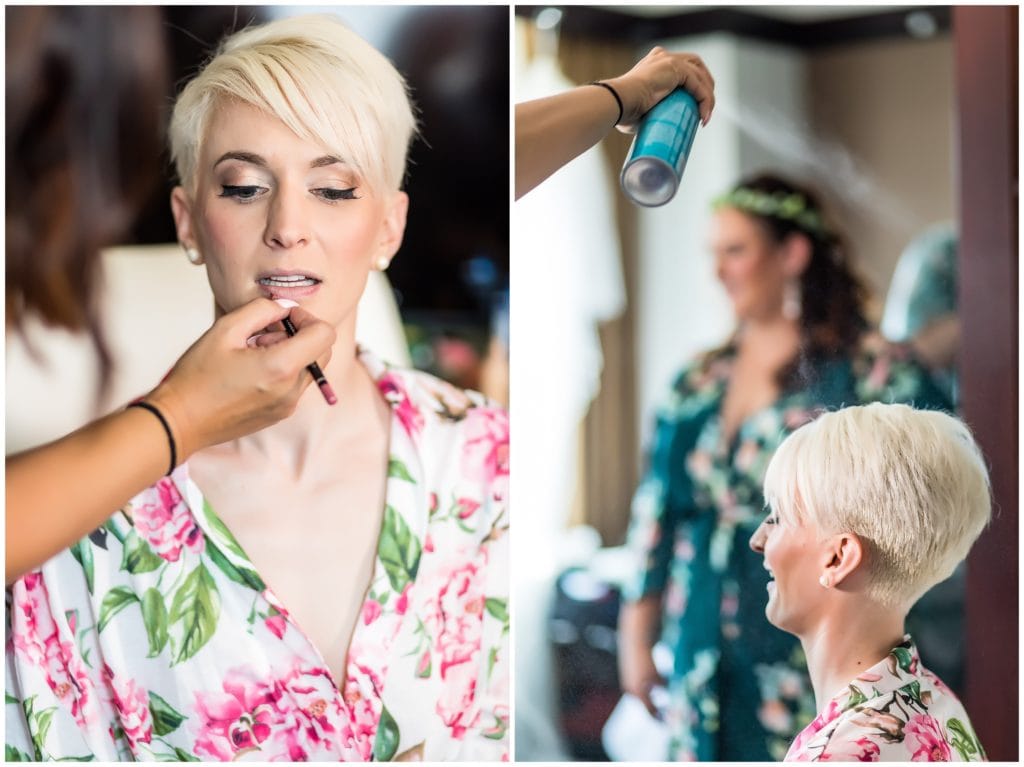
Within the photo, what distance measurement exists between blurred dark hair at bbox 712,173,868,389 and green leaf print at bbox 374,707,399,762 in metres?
0.89

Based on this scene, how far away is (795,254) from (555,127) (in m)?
0.48

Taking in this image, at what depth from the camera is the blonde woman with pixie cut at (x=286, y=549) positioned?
5.99 ft

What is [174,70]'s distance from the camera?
6.20 ft

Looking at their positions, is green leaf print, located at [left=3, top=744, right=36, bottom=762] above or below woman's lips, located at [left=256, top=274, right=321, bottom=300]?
below

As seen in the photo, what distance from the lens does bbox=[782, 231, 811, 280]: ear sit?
1979mm

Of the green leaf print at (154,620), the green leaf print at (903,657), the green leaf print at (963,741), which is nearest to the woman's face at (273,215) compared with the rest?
the green leaf print at (154,620)

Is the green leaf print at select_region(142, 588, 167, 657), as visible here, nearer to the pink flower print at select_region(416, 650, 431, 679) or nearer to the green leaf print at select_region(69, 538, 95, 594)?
the green leaf print at select_region(69, 538, 95, 594)

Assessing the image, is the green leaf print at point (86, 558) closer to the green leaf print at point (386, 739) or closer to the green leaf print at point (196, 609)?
the green leaf print at point (196, 609)

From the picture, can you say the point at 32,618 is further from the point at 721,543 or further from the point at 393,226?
the point at 721,543

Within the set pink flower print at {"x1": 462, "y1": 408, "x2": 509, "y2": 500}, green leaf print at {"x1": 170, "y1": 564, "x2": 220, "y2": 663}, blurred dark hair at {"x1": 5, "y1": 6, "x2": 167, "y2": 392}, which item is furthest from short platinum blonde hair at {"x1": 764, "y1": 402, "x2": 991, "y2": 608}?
blurred dark hair at {"x1": 5, "y1": 6, "x2": 167, "y2": 392}

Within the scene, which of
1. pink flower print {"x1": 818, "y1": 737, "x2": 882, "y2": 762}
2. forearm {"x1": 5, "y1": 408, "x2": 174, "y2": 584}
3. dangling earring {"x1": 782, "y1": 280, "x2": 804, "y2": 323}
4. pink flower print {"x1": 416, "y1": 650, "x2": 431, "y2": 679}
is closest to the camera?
forearm {"x1": 5, "y1": 408, "x2": 174, "y2": 584}

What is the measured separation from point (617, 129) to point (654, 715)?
103cm

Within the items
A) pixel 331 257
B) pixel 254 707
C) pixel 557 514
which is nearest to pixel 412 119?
pixel 331 257

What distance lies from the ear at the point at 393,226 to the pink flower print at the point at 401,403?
0.70 feet
